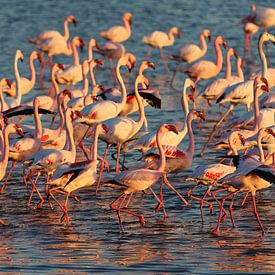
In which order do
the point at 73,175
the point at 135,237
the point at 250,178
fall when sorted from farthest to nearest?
1. the point at 73,175
2. the point at 250,178
3. the point at 135,237

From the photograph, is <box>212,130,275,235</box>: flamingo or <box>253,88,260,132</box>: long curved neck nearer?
<box>212,130,275,235</box>: flamingo

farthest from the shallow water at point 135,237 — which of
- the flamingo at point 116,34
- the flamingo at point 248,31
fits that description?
the flamingo at point 116,34

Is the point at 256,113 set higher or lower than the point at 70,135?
lower

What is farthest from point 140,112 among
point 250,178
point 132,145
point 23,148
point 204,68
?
point 204,68

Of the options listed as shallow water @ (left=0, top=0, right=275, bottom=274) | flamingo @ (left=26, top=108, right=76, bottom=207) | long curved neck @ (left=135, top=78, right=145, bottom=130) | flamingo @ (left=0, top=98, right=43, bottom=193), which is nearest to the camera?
shallow water @ (left=0, top=0, right=275, bottom=274)

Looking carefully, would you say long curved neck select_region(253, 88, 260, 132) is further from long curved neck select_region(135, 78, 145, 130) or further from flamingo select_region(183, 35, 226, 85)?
flamingo select_region(183, 35, 226, 85)

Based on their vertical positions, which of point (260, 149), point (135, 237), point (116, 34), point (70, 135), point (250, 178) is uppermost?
point (250, 178)

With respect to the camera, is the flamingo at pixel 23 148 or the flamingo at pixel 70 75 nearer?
the flamingo at pixel 23 148

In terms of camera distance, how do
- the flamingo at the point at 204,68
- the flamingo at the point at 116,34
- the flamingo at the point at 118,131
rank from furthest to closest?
the flamingo at the point at 116,34
the flamingo at the point at 204,68
the flamingo at the point at 118,131

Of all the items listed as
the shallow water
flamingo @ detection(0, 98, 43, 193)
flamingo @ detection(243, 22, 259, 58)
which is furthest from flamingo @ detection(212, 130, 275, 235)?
flamingo @ detection(243, 22, 259, 58)

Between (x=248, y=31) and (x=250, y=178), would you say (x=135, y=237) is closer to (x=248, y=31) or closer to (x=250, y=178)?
(x=250, y=178)

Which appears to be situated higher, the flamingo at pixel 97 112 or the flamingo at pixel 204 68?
the flamingo at pixel 97 112

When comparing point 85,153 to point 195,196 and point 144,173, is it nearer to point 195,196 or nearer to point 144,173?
point 195,196

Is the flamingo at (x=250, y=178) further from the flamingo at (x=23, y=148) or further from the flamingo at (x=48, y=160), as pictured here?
the flamingo at (x=23, y=148)
